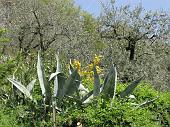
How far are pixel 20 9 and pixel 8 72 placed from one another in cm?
2144

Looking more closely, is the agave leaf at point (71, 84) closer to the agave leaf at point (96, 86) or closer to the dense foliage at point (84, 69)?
the dense foliage at point (84, 69)

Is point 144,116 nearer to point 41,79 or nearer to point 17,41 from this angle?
point 41,79

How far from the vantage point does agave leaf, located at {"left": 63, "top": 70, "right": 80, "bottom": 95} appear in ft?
26.2

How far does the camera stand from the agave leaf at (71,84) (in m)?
8.00

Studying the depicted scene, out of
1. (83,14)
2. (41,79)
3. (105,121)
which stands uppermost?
(83,14)

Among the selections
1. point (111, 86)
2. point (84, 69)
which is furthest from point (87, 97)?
point (84, 69)

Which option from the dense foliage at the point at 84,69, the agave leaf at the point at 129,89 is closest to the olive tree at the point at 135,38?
the dense foliage at the point at 84,69

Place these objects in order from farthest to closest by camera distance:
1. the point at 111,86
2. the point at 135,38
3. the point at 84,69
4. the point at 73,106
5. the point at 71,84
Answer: the point at 135,38 → the point at 84,69 → the point at 111,86 → the point at 71,84 → the point at 73,106

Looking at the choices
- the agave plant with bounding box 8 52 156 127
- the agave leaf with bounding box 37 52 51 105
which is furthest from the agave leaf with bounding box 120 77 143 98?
the agave leaf with bounding box 37 52 51 105

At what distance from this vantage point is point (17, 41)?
31344 mm

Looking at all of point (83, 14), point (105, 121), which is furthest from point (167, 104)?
point (83, 14)

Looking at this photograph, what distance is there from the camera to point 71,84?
8031 mm

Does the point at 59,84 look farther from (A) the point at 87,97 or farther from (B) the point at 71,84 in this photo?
(A) the point at 87,97

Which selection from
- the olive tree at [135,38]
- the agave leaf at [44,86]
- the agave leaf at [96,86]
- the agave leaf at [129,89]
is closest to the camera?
the agave leaf at [44,86]
